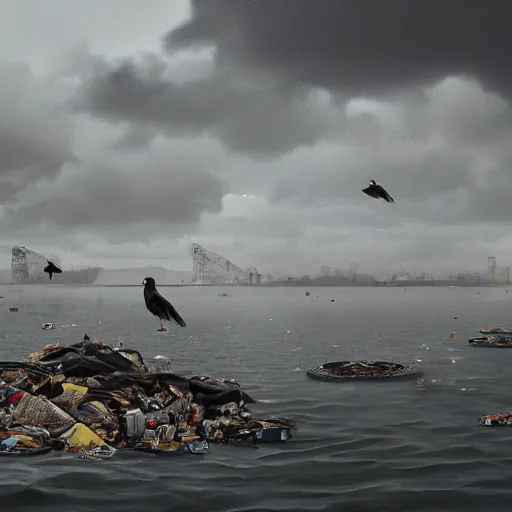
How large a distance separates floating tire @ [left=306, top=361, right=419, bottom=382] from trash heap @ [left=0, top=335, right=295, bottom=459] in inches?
355

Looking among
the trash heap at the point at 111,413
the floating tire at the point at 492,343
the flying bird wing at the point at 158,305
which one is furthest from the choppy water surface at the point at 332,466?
the floating tire at the point at 492,343

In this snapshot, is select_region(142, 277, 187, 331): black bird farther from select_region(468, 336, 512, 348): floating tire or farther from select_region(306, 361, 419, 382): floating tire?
select_region(468, 336, 512, 348): floating tire

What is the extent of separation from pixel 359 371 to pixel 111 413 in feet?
49.7

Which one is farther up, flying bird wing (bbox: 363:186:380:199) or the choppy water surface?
flying bird wing (bbox: 363:186:380:199)

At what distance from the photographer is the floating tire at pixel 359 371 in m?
28.8

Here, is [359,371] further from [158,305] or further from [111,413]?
[111,413]

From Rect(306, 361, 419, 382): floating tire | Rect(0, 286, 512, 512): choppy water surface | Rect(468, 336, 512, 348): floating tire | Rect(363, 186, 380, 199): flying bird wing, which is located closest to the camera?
Rect(0, 286, 512, 512): choppy water surface

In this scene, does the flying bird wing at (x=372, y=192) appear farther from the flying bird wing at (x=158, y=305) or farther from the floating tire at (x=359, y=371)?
the floating tire at (x=359, y=371)

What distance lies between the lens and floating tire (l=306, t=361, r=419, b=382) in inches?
1132

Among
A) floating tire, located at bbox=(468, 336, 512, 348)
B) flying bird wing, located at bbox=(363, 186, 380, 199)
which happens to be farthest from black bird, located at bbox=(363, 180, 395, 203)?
floating tire, located at bbox=(468, 336, 512, 348)

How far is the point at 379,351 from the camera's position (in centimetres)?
5094

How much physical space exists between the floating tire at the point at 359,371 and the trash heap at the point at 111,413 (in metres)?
9.03

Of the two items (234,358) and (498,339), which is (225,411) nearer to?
(234,358)

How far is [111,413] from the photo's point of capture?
1767 cm
